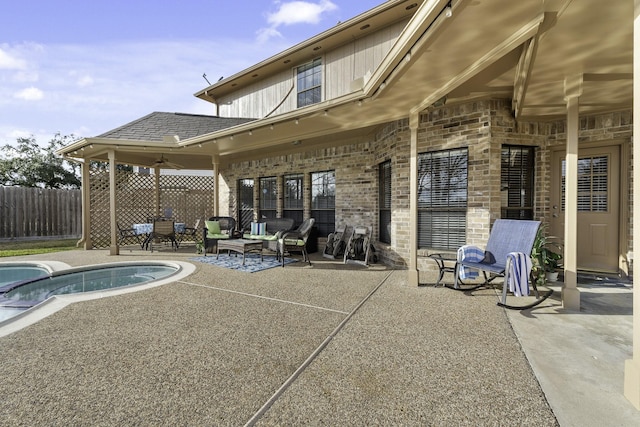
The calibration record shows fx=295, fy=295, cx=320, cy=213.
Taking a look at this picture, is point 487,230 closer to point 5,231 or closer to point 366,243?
point 366,243

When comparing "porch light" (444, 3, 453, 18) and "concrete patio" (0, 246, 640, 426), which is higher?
"porch light" (444, 3, 453, 18)

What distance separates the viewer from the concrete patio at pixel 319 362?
5.41 feet

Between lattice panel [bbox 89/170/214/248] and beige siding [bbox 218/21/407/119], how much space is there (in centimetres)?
292

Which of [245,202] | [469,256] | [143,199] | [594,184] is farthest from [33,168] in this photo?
[594,184]

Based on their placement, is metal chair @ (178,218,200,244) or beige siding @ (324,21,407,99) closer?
beige siding @ (324,21,407,99)

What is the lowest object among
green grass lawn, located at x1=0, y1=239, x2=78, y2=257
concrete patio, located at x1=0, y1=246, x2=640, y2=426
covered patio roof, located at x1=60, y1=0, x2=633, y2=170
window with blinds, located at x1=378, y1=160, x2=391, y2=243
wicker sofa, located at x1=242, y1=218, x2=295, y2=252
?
concrete patio, located at x1=0, y1=246, x2=640, y2=426

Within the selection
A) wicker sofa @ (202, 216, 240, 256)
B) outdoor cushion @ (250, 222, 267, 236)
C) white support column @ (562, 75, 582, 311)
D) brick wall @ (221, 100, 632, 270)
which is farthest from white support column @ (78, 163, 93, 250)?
white support column @ (562, 75, 582, 311)

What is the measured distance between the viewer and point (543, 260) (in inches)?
164

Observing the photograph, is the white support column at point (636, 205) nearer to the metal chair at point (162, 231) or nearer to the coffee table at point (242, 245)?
the coffee table at point (242, 245)

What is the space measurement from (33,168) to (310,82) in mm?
16565

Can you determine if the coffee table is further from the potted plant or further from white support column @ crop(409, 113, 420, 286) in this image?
the potted plant

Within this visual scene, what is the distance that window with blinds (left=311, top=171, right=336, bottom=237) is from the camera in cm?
747

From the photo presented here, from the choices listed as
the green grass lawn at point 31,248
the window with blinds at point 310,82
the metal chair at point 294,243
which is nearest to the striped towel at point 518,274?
the metal chair at point 294,243

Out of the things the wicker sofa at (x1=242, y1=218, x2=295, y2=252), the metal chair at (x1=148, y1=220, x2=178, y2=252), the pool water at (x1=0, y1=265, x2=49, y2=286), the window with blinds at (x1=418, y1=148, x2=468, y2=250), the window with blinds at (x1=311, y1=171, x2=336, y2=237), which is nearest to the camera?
the window with blinds at (x1=418, y1=148, x2=468, y2=250)
